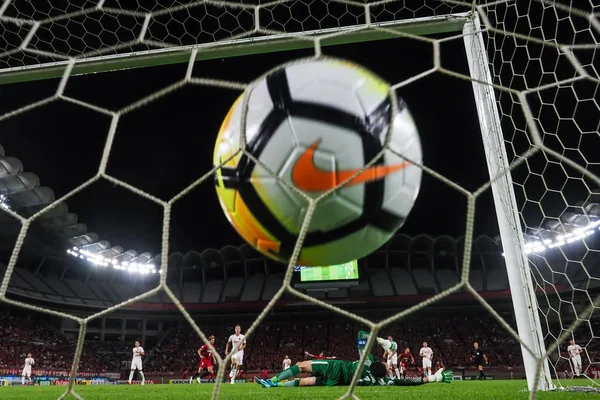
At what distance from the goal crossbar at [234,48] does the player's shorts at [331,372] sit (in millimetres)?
3785

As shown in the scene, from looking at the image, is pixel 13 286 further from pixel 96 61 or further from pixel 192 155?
pixel 96 61

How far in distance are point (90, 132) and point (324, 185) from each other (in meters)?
15.1

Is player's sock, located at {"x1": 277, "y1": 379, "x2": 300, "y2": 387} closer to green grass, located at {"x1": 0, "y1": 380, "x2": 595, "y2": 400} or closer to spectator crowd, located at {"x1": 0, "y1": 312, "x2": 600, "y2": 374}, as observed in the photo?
green grass, located at {"x1": 0, "y1": 380, "x2": 595, "y2": 400}

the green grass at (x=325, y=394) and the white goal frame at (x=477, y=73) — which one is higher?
the white goal frame at (x=477, y=73)

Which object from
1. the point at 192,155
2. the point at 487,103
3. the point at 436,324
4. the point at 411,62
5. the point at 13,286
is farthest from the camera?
the point at 436,324

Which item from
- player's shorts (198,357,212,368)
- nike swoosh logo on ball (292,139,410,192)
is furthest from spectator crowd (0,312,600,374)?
nike swoosh logo on ball (292,139,410,192)

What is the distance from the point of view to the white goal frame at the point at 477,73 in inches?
118

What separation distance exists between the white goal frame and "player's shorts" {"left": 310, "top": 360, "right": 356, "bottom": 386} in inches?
111

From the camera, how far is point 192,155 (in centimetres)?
1606

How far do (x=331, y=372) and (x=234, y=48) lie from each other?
4027mm

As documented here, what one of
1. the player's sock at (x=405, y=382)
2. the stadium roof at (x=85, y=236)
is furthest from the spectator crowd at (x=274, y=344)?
the player's sock at (x=405, y=382)

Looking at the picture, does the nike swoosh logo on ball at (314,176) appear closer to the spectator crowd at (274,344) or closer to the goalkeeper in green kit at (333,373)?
the goalkeeper in green kit at (333,373)

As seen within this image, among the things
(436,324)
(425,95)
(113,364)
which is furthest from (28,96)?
(436,324)

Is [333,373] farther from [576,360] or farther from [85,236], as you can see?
[85,236]
